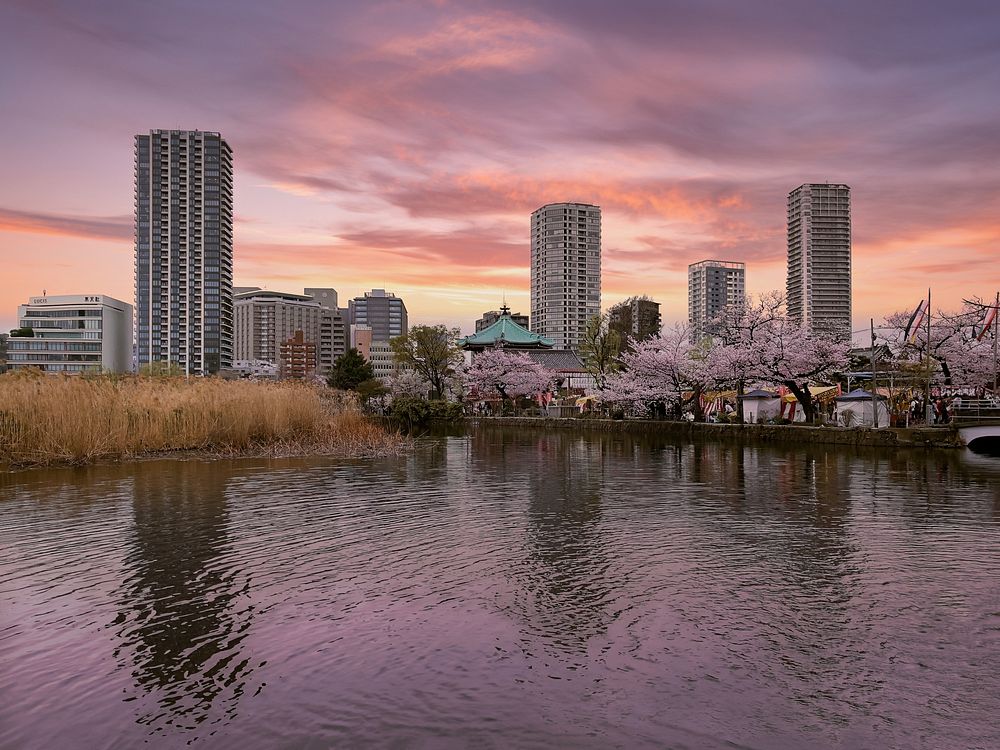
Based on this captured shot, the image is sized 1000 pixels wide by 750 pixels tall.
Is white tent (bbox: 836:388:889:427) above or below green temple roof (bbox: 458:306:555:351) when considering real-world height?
below

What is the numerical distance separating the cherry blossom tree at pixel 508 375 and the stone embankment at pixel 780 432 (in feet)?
60.2

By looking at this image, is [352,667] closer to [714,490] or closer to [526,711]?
[526,711]

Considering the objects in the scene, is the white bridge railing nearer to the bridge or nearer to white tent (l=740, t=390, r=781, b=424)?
the bridge

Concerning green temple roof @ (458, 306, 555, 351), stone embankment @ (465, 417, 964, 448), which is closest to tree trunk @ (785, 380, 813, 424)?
stone embankment @ (465, 417, 964, 448)

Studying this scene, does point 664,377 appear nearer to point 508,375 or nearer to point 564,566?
point 508,375

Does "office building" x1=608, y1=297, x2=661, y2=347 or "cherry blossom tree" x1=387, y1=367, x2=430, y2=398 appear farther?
"office building" x1=608, y1=297, x2=661, y2=347

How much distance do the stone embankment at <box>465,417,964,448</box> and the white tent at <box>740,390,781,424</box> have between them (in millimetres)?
3971

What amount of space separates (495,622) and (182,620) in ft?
11.1

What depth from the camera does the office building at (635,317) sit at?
327 feet

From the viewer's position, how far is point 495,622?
8375 millimetres

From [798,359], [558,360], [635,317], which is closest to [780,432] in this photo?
[798,359]

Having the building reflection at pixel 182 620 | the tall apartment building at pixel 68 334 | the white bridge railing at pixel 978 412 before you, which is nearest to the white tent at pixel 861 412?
the white bridge railing at pixel 978 412

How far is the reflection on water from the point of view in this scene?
6023mm

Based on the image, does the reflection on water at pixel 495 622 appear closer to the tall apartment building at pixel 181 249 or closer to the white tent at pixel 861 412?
the white tent at pixel 861 412
